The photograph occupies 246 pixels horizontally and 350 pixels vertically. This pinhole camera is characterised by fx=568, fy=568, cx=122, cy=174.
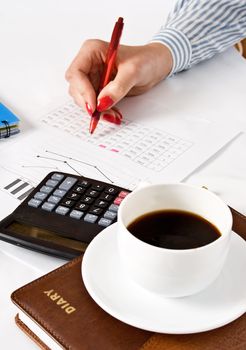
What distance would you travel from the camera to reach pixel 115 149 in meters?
0.75

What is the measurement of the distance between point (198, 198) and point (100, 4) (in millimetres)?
785

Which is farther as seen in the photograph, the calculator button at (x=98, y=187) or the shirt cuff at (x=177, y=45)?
the shirt cuff at (x=177, y=45)

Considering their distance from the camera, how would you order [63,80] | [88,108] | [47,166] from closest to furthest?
[47,166] < [88,108] < [63,80]

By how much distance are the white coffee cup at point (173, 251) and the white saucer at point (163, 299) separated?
0.01 meters

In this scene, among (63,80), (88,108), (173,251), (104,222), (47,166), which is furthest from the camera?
(63,80)

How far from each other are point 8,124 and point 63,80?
0.59 feet

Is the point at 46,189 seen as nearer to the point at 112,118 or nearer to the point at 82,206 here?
the point at 82,206

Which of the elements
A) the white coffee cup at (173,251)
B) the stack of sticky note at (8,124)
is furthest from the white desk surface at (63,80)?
the white coffee cup at (173,251)

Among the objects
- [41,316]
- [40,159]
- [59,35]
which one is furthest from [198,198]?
[59,35]

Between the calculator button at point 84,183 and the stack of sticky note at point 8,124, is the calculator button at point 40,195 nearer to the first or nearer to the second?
the calculator button at point 84,183

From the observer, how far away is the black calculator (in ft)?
1.83

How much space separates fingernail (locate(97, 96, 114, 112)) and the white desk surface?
0.10m

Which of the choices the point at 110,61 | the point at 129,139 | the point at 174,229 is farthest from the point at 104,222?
the point at 110,61

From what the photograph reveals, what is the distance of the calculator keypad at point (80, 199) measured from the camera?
581 mm
